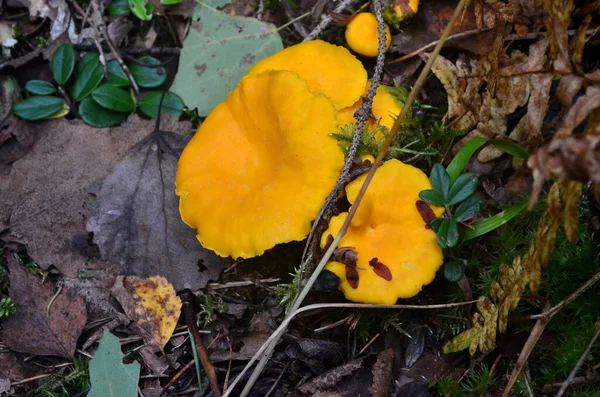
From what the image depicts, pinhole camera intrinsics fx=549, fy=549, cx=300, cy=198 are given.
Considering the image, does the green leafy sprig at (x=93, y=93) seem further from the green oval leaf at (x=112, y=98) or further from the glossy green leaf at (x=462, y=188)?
the glossy green leaf at (x=462, y=188)

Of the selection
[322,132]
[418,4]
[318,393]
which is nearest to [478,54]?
[418,4]

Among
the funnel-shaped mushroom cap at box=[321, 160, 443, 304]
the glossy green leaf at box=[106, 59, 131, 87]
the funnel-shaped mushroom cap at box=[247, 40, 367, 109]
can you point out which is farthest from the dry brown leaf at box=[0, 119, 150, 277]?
the funnel-shaped mushroom cap at box=[321, 160, 443, 304]

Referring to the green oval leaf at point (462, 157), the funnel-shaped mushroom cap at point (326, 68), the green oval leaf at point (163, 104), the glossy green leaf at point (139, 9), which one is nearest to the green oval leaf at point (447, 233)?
the green oval leaf at point (462, 157)

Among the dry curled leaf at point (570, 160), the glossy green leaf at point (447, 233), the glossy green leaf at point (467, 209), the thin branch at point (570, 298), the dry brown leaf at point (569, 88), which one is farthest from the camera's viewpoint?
the glossy green leaf at point (467, 209)

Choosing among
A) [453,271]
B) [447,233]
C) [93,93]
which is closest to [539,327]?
[453,271]

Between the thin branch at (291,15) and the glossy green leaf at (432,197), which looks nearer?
the glossy green leaf at (432,197)

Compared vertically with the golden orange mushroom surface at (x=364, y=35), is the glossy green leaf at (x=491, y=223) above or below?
below

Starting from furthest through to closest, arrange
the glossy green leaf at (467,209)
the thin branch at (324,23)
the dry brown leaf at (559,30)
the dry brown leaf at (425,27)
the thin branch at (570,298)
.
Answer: the thin branch at (324,23) → the dry brown leaf at (425,27) → the glossy green leaf at (467,209) → the thin branch at (570,298) → the dry brown leaf at (559,30)
